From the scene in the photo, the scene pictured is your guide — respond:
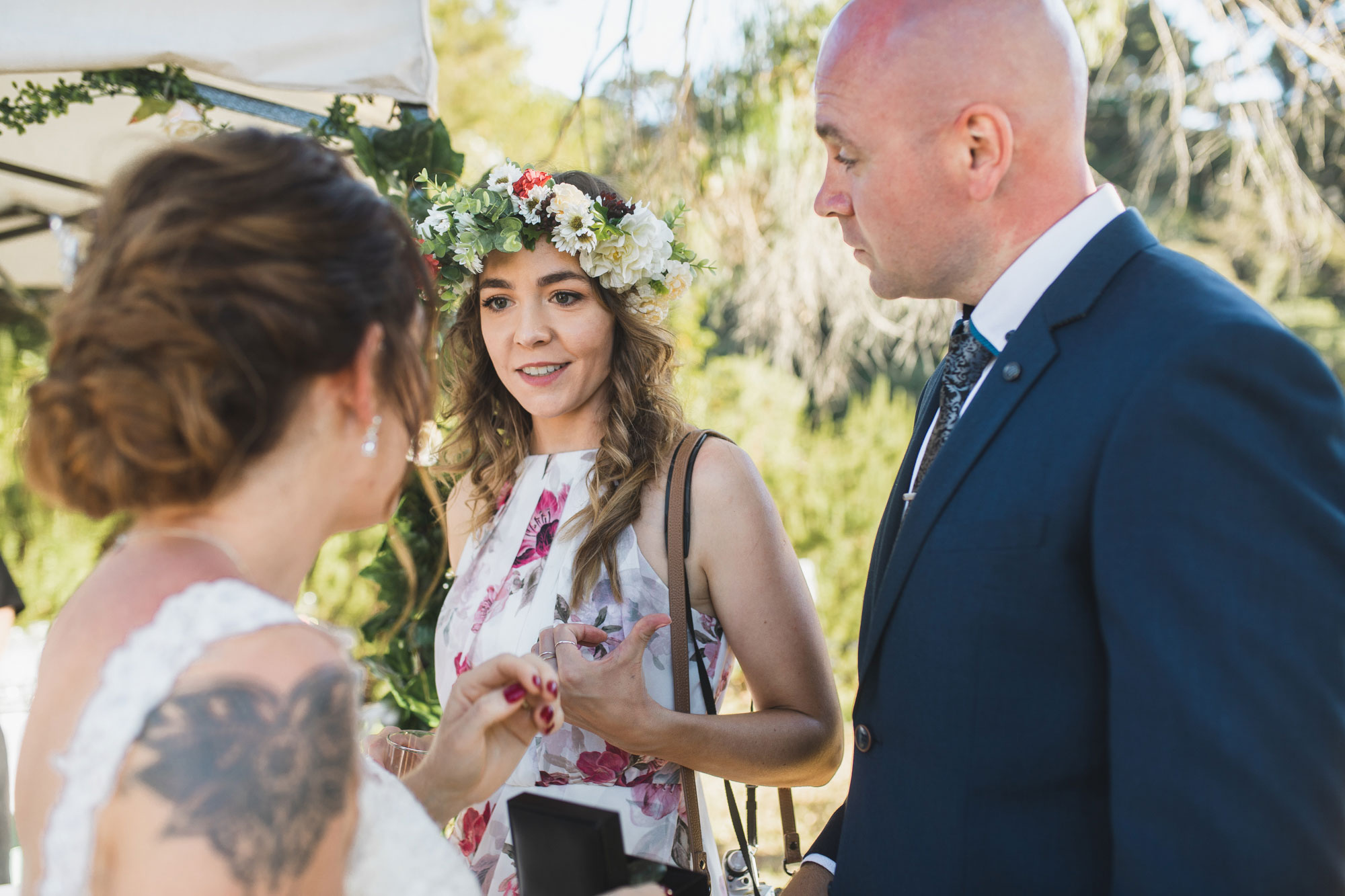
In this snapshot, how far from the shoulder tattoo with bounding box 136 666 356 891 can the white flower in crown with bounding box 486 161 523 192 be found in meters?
1.83

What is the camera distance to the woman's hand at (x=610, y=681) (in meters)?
2.06

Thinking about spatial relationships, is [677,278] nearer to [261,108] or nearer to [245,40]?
[245,40]

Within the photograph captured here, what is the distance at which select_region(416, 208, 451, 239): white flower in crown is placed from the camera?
8.87ft

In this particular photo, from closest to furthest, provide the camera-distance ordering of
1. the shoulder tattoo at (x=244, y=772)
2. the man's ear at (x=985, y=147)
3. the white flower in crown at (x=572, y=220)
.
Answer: the shoulder tattoo at (x=244, y=772) → the man's ear at (x=985, y=147) → the white flower in crown at (x=572, y=220)

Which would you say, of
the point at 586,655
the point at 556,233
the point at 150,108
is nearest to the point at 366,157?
the point at 150,108

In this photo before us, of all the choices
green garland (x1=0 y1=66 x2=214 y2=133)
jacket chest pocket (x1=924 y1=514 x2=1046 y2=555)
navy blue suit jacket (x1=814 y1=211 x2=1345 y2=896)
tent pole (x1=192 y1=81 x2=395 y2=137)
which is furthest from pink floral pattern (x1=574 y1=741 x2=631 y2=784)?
green garland (x1=0 y1=66 x2=214 y2=133)

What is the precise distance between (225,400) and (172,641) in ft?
0.96

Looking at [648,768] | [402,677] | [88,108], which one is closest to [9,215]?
[88,108]

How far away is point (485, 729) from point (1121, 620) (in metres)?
1.02

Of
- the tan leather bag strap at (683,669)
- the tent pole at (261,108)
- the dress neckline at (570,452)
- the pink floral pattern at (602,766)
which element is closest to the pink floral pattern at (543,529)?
the dress neckline at (570,452)

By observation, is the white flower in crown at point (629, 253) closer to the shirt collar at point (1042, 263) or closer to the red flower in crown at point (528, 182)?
the red flower in crown at point (528, 182)

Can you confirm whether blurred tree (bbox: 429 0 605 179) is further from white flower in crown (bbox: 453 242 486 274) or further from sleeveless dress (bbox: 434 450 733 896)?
sleeveless dress (bbox: 434 450 733 896)

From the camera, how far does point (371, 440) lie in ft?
4.50

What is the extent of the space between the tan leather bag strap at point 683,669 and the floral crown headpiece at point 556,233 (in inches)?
25.1
